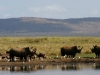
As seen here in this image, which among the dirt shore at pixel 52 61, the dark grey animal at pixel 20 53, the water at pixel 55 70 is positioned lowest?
the water at pixel 55 70

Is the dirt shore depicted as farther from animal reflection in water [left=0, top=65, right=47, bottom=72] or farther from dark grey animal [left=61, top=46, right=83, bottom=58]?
dark grey animal [left=61, top=46, right=83, bottom=58]

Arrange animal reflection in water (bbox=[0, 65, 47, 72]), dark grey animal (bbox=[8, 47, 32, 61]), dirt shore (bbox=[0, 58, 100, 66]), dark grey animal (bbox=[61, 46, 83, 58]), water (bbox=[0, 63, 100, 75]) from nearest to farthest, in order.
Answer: water (bbox=[0, 63, 100, 75]) → animal reflection in water (bbox=[0, 65, 47, 72]) → dirt shore (bbox=[0, 58, 100, 66]) → dark grey animal (bbox=[8, 47, 32, 61]) → dark grey animal (bbox=[61, 46, 83, 58])

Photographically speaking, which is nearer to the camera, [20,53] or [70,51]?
[20,53]

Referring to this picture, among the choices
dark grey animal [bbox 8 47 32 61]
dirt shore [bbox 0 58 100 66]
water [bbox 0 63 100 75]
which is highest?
dark grey animal [bbox 8 47 32 61]

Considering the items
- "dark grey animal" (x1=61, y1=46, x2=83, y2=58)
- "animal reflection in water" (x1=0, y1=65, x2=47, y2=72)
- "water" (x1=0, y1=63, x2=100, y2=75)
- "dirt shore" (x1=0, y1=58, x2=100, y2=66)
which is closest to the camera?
"water" (x1=0, y1=63, x2=100, y2=75)

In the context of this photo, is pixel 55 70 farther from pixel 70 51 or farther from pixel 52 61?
pixel 70 51

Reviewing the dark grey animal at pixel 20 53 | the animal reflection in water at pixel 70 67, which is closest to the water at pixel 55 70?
the animal reflection in water at pixel 70 67

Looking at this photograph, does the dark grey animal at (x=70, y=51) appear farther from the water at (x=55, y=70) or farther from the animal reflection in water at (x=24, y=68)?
the animal reflection in water at (x=24, y=68)

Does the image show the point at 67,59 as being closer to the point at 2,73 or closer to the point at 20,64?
the point at 20,64

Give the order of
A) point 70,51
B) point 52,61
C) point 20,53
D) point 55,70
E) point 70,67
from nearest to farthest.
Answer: point 55,70
point 70,67
point 52,61
point 20,53
point 70,51

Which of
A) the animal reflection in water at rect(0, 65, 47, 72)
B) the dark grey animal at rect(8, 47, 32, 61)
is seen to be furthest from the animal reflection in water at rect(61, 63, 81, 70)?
the dark grey animal at rect(8, 47, 32, 61)

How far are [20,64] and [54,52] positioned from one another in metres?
10.1

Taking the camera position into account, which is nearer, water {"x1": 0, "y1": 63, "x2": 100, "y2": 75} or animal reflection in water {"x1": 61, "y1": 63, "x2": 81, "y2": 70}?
water {"x1": 0, "y1": 63, "x2": 100, "y2": 75}

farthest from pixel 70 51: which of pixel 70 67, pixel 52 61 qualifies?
pixel 70 67
